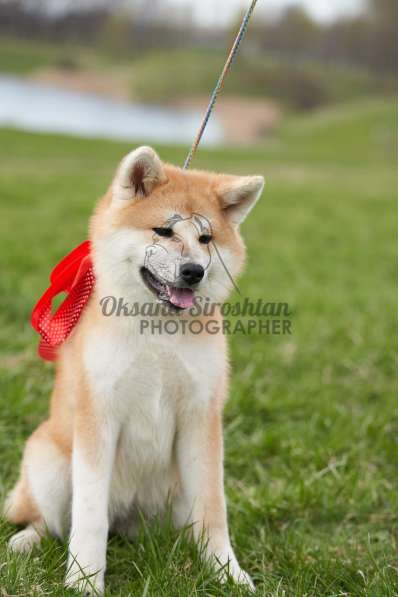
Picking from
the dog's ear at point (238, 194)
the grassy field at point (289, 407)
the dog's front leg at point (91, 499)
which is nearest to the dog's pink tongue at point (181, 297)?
the dog's ear at point (238, 194)

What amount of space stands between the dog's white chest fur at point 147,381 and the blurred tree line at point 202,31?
56.4 metres

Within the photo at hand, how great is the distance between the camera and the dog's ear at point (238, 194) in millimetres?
2928

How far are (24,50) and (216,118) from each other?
18.4 metres

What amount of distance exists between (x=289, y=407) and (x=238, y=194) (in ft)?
7.74

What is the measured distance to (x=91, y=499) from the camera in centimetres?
282

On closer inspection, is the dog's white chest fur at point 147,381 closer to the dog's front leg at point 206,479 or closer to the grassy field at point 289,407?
the dog's front leg at point 206,479

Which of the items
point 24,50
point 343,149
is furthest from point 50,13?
point 343,149

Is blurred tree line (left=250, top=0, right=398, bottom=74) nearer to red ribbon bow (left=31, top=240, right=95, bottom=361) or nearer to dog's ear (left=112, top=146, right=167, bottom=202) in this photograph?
red ribbon bow (left=31, top=240, right=95, bottom=361)

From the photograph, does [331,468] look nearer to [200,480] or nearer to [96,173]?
[200,480]

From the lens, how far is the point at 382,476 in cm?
414

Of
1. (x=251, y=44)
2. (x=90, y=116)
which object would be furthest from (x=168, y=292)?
(x=251, y=44)

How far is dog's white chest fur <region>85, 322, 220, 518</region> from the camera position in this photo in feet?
9.23

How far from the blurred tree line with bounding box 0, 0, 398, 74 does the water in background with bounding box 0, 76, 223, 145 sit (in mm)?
13058

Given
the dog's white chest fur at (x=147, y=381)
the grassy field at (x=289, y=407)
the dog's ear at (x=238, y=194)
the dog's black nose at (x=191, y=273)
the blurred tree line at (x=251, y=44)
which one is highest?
the blurred tree line at (x=251, y=44)
